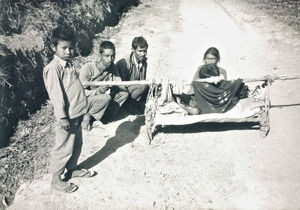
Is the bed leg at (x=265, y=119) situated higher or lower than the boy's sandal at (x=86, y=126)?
higher

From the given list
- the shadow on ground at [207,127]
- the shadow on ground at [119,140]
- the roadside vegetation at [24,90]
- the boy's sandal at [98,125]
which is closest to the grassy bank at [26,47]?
the roadside vegetation at [24,90]

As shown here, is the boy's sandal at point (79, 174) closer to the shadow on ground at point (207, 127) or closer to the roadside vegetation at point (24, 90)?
the roadside vegetation at point (24, 90)

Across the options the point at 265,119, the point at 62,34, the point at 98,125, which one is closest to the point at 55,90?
the point at 62,34

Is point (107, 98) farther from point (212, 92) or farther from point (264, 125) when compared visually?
point (264, 125)

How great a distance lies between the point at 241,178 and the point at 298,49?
4.76 meters

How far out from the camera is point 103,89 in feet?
15.1

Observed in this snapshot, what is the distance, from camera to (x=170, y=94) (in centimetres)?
436

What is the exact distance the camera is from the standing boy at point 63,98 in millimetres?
2945

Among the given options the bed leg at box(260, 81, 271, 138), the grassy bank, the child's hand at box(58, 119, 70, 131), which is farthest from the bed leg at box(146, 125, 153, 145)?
the grassy bank

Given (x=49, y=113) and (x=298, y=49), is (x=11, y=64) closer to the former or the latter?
(x=49, y=113)

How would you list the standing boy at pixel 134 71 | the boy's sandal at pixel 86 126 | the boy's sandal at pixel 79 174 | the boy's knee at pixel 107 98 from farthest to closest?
the standing boy at pixel 134 71 → the boy's sandal at pixel 86 126 → the boy's knee at pixel 107 98 → the boy's sandal at pixel 79 174

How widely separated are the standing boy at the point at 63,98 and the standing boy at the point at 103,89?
39.8 inches

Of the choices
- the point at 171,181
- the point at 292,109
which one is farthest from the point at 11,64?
the point at 292,109

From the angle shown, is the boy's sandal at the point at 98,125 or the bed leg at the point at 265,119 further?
the boy's sandal at the point at 98,125
